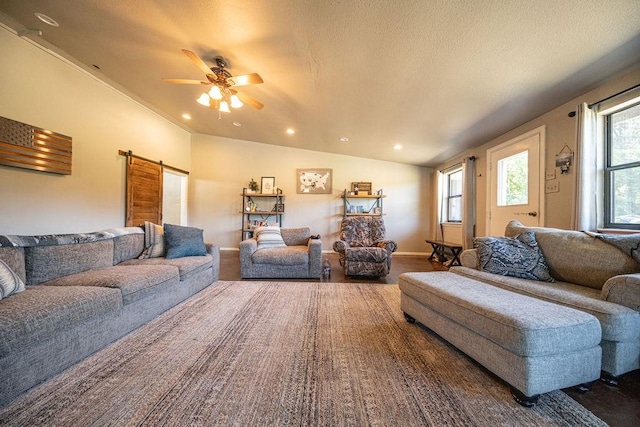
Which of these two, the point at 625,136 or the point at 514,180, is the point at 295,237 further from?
the point at 625,136

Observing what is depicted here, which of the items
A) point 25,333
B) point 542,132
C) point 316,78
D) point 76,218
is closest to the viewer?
point 25,333

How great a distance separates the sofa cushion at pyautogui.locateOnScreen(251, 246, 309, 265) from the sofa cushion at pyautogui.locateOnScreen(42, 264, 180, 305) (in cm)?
126

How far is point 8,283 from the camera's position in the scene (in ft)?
4.84

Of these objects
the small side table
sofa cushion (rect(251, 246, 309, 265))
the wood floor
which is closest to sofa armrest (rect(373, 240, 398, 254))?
sofa cushion (rect(251, 246, 309, 265))

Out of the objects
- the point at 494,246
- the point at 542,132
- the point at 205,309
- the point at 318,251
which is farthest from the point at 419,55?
the point at 205,309

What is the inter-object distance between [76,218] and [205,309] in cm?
251

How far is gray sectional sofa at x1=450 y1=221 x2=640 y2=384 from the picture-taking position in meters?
1.24

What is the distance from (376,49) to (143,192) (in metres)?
4.45

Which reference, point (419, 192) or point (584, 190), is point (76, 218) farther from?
point (419, 192)

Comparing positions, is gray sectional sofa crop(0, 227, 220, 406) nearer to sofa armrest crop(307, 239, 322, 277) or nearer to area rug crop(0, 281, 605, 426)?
area rug crop(0, 281, 605, 426)

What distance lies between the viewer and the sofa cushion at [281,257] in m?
3.34

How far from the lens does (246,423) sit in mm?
1021

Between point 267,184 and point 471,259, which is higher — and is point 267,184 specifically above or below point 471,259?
above

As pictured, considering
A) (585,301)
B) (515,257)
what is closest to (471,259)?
(515,257)
